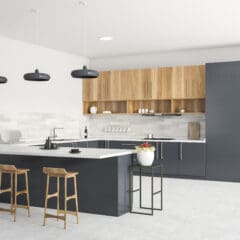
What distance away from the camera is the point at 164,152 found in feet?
29.6

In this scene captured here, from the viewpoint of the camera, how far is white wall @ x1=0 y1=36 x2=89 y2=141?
7930 mm

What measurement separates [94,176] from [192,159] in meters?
3.59

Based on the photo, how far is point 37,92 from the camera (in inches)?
343

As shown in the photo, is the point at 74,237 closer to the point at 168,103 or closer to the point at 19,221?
the point at 19,221

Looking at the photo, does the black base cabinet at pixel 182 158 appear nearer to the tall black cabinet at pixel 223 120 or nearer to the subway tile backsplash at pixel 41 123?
the tall black cabinet at pixel 223 120

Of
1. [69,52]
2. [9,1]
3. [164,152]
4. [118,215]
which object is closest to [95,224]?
[118,215]

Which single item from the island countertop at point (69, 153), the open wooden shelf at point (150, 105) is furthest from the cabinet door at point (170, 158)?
the island countertop at point (69, 153)

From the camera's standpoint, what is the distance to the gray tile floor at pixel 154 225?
466 centimetres

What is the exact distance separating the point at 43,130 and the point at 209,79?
12.1ft

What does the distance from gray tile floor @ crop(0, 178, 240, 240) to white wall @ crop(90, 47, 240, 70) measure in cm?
369

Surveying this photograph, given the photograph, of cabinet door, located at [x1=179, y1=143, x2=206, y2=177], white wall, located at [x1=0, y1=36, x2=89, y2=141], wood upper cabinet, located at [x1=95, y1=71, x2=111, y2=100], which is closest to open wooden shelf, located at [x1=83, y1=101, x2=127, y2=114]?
white wall, located at [x1=0, y1=36, x2=89, y2=141]

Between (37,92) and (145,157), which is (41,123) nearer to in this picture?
(37,92)

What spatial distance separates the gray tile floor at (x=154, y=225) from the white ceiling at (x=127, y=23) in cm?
290

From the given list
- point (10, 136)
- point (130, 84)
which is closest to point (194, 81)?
point (130, 84)
